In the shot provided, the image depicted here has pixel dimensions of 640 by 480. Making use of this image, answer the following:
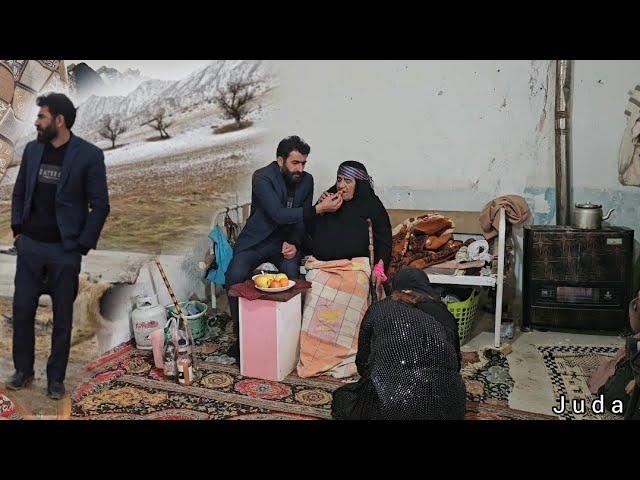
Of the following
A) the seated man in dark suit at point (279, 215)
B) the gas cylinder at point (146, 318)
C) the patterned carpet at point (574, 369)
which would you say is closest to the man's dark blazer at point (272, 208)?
the seated man in dark suit at point (279, 215)

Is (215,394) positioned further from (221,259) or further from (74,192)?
(74,192)

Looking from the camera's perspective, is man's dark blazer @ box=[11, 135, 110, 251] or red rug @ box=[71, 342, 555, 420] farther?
red rug @ box=[71, 342, 555, 420]

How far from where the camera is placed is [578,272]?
4422mm

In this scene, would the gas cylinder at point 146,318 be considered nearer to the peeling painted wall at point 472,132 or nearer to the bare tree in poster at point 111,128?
the bare tree in poster at point 111,128

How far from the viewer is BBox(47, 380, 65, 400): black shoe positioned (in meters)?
3.21

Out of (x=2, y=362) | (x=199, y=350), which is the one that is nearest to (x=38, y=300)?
(x=2, y=362)

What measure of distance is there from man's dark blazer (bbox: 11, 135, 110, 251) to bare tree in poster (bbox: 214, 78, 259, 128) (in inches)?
34.4

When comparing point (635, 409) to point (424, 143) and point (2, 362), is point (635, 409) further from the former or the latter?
point (2, 362)

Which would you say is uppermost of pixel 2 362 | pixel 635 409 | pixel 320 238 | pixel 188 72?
pixel 188 72

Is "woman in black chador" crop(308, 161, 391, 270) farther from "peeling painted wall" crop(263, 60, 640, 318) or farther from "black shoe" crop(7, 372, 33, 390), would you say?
"black shoe" crop(7, 372, 33, 390)

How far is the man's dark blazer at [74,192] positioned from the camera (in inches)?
119

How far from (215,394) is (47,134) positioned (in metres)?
1.63

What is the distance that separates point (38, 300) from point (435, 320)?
1.91m

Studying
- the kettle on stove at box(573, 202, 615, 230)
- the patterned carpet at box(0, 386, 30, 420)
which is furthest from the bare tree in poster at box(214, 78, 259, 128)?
the kettle on stove at box(573, 202, 615, 230)
